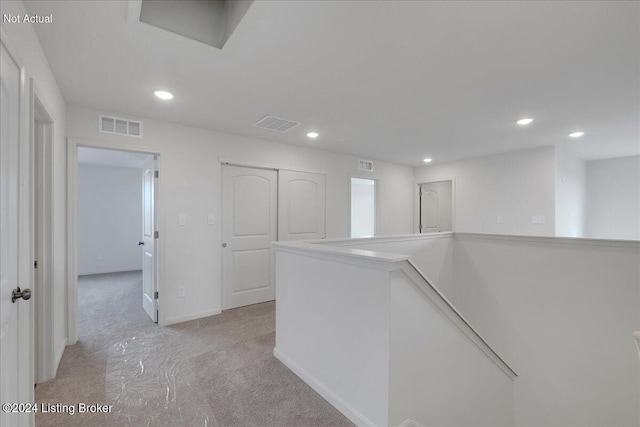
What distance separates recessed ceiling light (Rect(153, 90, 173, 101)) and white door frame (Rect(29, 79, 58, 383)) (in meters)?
0.77

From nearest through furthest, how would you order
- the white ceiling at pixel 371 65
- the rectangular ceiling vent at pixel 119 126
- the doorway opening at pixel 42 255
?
the white ceiling at pixel 371 65 → the doorway opening at pixel 42 255 → the rectangular ceiling vent at pixel 119 126

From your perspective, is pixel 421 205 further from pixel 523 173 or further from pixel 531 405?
pixel 531 405

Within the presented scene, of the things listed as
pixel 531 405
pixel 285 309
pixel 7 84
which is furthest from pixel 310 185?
pixel 531 405

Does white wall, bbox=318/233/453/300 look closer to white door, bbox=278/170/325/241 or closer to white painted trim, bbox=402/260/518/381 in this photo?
white painted trim, bbox=402/260/518/381

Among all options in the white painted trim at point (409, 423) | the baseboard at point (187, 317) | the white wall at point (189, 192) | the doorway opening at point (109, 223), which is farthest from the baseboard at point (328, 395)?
the doorway opening at point (109, 223)

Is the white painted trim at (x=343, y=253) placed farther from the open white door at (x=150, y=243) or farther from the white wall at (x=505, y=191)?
the white wall at (x=505, y=191)

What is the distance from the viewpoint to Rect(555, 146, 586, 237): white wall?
448 cm

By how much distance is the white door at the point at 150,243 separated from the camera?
10.7ft

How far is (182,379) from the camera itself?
2156mm

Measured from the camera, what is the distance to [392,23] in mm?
1592

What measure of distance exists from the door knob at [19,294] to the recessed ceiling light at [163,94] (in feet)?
6.00

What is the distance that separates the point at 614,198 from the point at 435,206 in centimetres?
328

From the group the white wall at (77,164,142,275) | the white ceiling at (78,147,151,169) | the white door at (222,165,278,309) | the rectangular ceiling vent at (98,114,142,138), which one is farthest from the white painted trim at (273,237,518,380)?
the white wall at (77,164,142,275)

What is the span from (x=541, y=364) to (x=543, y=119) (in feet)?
9.08
